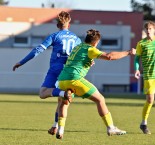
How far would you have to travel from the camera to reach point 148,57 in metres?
13.4

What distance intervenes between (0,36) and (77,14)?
519 cm

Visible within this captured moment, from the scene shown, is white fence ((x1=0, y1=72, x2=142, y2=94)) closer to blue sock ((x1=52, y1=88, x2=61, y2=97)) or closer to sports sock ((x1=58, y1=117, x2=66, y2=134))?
blue sock ((x1=52, y1=88, x2=61, y2=97))

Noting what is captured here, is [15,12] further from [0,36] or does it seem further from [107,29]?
[107,29]

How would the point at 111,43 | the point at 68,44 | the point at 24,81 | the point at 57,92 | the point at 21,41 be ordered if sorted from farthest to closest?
the point at 111,43, the point at 21,41, the point at 24,81, the point at 68,44, the point at 57,92

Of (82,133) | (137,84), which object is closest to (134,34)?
(137,84)

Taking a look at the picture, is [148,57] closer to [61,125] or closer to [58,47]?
[58,47]

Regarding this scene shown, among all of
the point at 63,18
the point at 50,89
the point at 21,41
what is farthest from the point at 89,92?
the point at 21,41

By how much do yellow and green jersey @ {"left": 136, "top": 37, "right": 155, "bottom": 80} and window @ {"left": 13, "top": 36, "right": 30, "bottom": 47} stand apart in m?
32.4

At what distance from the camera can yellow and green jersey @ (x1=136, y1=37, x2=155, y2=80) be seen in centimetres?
1340

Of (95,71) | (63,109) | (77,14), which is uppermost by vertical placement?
(63,109)

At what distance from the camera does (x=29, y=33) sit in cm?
4550

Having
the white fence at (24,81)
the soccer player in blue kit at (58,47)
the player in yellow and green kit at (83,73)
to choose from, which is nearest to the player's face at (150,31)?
the soccer player in blue kit at (58,47)

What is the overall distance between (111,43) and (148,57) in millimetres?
33123

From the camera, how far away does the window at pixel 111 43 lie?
46281 mm
